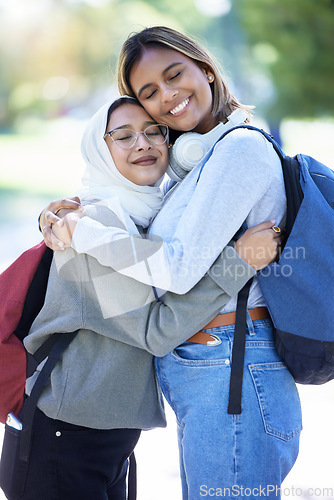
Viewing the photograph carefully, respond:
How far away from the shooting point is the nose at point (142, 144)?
256 centimetres

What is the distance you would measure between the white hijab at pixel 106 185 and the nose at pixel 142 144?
0.14m

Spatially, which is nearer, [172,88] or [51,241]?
[51,241]

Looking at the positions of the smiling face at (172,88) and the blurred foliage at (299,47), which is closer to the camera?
the smiling face at (172,88)

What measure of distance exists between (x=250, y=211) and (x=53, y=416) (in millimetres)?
1088

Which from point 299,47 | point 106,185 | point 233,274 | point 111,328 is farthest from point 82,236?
point 299,47

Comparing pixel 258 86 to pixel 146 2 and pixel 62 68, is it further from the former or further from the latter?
pixel 62 68

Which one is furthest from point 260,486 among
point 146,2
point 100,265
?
point 146,2

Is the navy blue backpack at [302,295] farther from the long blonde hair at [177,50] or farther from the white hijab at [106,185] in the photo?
the long blonde hair at [177,50]

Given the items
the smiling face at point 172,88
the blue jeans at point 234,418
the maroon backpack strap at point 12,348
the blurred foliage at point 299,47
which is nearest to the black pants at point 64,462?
the maroon backpack strap at point 12,348

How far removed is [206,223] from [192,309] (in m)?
0.32

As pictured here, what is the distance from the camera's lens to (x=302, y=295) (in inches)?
79.2

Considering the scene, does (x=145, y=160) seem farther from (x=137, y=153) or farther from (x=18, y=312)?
(x=18, y=312)

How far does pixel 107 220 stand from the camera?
2273 millimetres

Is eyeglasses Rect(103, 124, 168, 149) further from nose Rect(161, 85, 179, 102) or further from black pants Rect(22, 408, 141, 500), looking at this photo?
black pants Rect(22, 408, 141, 500)
